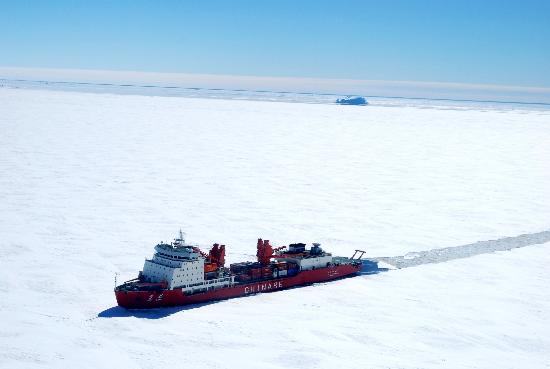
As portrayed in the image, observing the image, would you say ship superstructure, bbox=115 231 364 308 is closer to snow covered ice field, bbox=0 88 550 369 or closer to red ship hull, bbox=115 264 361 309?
red ship hull, bbox=115 264 361 309

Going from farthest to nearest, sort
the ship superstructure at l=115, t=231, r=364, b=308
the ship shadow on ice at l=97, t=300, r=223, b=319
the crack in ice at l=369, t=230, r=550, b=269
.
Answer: the crack in ice at l=369, t=230, r=550, b=269 → the ship superstructure at l=115, t=231, r=364, b=308 → the ship shadow on ice at l=97, t=300, r=223, b=319

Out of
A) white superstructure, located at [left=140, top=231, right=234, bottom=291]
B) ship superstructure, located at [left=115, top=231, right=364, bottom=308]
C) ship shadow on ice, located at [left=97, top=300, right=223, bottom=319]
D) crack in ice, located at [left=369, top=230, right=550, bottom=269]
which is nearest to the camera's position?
ship shadow on ice, located at [left=97, top=300, right=223, bottom=319]

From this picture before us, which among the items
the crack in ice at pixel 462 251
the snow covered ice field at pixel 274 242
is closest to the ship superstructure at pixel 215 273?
the snow covered ice field at pixel 274 242

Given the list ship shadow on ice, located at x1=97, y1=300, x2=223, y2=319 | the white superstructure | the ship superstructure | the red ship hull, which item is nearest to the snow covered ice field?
ship shadow on ice, located at x1=97, y1=300, x2=223, y2=319

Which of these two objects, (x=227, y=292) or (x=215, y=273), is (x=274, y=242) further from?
(x=227, y=292)

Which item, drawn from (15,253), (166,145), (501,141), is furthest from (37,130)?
(501,141)

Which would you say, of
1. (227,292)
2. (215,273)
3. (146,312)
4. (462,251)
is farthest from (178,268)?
(462,251)

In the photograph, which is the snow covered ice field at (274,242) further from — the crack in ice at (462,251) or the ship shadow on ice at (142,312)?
the crack in ice at (462,251)

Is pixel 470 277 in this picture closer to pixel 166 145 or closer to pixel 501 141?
pixel 166 145
